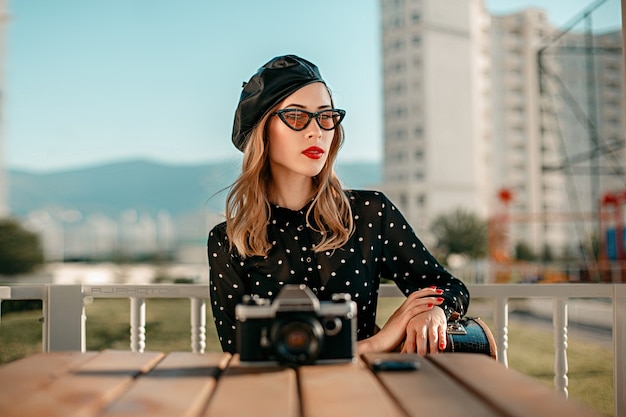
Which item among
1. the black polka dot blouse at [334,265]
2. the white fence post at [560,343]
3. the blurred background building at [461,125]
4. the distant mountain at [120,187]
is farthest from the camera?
the distant mountain at [120,187]

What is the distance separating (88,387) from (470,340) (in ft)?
2.63

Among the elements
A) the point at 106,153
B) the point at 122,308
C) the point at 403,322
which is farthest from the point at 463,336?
the point at 106,153

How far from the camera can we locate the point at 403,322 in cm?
144

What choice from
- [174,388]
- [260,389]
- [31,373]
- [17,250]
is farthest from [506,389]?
→ [17,250]

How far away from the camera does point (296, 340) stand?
1.01 m

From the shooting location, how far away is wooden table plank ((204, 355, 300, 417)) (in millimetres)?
797

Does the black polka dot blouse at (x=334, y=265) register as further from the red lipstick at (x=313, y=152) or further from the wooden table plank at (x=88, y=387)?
the wooden table plank at (x=88, y=387)

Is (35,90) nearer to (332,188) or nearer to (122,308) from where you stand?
(122,308)

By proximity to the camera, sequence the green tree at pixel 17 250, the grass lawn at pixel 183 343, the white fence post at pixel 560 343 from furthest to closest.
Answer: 1. the green tree at pixel 17 250
2. the grass lawn at pixel 183 343
3. the white fence post at pixel 560 343

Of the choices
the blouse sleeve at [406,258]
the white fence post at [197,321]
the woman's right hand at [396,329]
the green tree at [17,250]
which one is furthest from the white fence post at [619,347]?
the green tree at [17,250]

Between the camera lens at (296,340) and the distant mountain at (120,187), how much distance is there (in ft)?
145

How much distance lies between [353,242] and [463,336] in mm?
353

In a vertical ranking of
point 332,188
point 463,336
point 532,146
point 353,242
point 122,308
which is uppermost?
point 532,146

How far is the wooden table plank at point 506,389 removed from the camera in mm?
781
